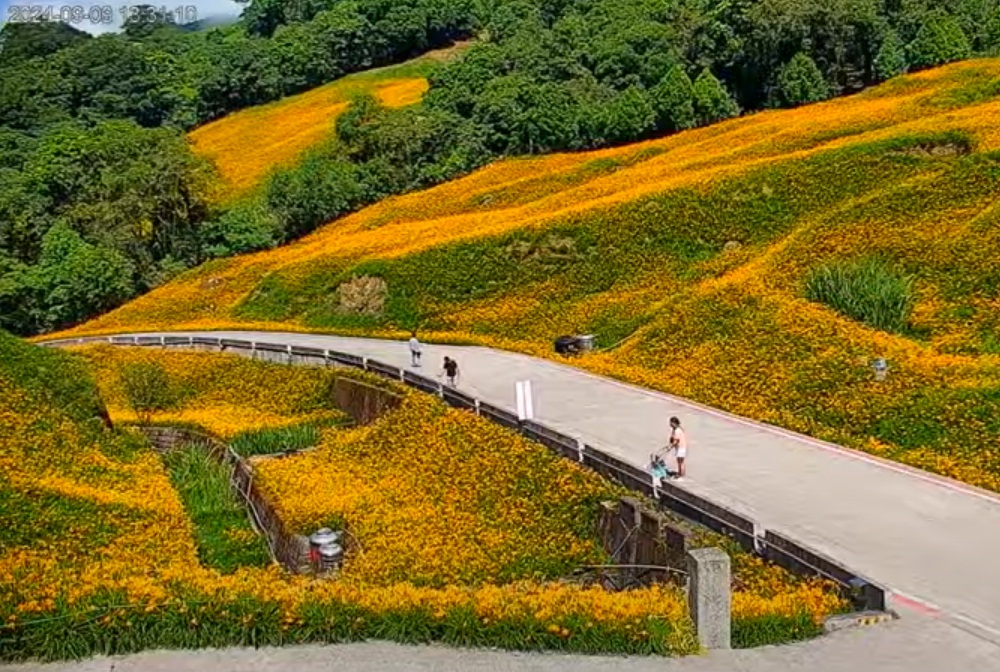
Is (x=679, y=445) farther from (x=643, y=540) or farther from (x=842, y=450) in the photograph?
(x=842, y=450)

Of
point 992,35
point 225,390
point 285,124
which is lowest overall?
point 225,390

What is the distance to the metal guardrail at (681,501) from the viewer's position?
47.8ft

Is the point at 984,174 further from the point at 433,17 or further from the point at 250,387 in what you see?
the point at 433,17

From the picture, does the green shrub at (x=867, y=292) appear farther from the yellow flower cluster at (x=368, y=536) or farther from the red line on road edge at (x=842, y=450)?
the yellow flower cluster at (x=368, y=536)

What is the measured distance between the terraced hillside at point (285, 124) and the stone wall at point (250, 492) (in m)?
48.3

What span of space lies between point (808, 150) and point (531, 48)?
40415 millimetres

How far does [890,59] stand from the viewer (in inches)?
2803

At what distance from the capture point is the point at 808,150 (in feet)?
158

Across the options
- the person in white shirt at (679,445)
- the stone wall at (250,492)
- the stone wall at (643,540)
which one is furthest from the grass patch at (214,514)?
the person in white shirt at (679,445)

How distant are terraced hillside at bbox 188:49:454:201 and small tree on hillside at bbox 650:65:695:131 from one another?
3204cm

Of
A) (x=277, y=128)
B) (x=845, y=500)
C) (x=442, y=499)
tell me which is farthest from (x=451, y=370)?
(x=277, y=128)

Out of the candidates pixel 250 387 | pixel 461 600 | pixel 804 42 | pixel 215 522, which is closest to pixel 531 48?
pixel 804 42

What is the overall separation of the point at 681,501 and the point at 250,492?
12766mm

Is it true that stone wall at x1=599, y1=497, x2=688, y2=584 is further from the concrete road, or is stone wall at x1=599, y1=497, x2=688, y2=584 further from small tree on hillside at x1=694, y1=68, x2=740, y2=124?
small tree on hillside at x1=694, y1=68, x2=740, y2=124
